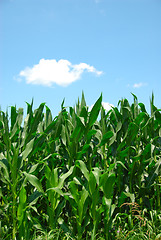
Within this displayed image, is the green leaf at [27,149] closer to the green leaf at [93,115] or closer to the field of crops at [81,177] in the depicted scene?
the field of crops at [81,177]

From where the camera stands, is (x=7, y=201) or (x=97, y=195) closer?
(x=97, y=195)

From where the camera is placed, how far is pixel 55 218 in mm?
2529

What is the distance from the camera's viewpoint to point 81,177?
2.78 meters

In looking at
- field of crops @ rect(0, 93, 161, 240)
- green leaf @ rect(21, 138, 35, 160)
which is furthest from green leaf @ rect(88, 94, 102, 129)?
green leaf @ rect(21, 138, 35, 160)

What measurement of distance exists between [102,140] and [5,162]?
99 cm

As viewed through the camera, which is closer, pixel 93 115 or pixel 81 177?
pixel 93 115

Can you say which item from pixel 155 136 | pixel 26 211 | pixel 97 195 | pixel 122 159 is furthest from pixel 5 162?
pixel 155 136

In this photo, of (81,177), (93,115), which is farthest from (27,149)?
(93,115)

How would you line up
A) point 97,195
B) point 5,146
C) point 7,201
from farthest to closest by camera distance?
point 5,146 → point 7,201 → point 97,195

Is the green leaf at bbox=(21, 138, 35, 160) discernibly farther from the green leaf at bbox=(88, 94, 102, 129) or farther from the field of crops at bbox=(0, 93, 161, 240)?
the green leaf at bbox=(88, 94, 102, 129)

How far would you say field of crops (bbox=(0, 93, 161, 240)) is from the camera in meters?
2.47

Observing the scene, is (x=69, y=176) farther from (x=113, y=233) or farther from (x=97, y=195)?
(x=113, y=233)

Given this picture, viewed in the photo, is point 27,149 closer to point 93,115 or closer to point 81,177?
point 81,177

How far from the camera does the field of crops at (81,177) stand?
2.47 m
